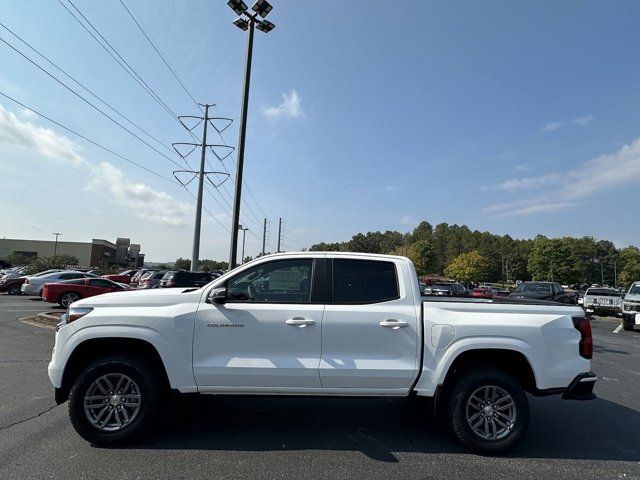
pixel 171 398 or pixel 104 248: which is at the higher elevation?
pixel 104 248

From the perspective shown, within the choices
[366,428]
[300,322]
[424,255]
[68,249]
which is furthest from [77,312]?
[424,255]

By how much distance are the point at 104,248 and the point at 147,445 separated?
104m

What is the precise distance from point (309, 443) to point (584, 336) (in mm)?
3030

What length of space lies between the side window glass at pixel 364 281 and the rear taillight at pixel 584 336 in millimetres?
1871

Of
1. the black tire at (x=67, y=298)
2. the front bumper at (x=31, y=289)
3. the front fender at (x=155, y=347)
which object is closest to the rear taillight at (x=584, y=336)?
the front fender at (x=155, y=347)

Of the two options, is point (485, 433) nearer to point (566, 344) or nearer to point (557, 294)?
point (566, 344)

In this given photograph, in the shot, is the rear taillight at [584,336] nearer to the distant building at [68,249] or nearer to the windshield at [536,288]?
the windshield at [536,288]

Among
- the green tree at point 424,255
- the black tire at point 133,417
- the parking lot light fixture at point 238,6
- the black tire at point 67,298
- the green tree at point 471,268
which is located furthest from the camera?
the green tree at point 424,255

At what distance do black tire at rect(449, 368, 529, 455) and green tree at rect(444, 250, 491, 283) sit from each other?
98.7 metres

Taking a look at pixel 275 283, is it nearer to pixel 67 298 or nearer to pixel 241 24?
pixel 241 24

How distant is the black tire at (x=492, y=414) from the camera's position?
4.15 m

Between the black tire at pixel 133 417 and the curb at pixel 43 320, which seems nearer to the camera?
the black tire at pixel 133 417

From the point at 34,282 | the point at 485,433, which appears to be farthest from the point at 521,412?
the point at 34,282

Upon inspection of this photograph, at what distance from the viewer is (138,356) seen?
4.27m
